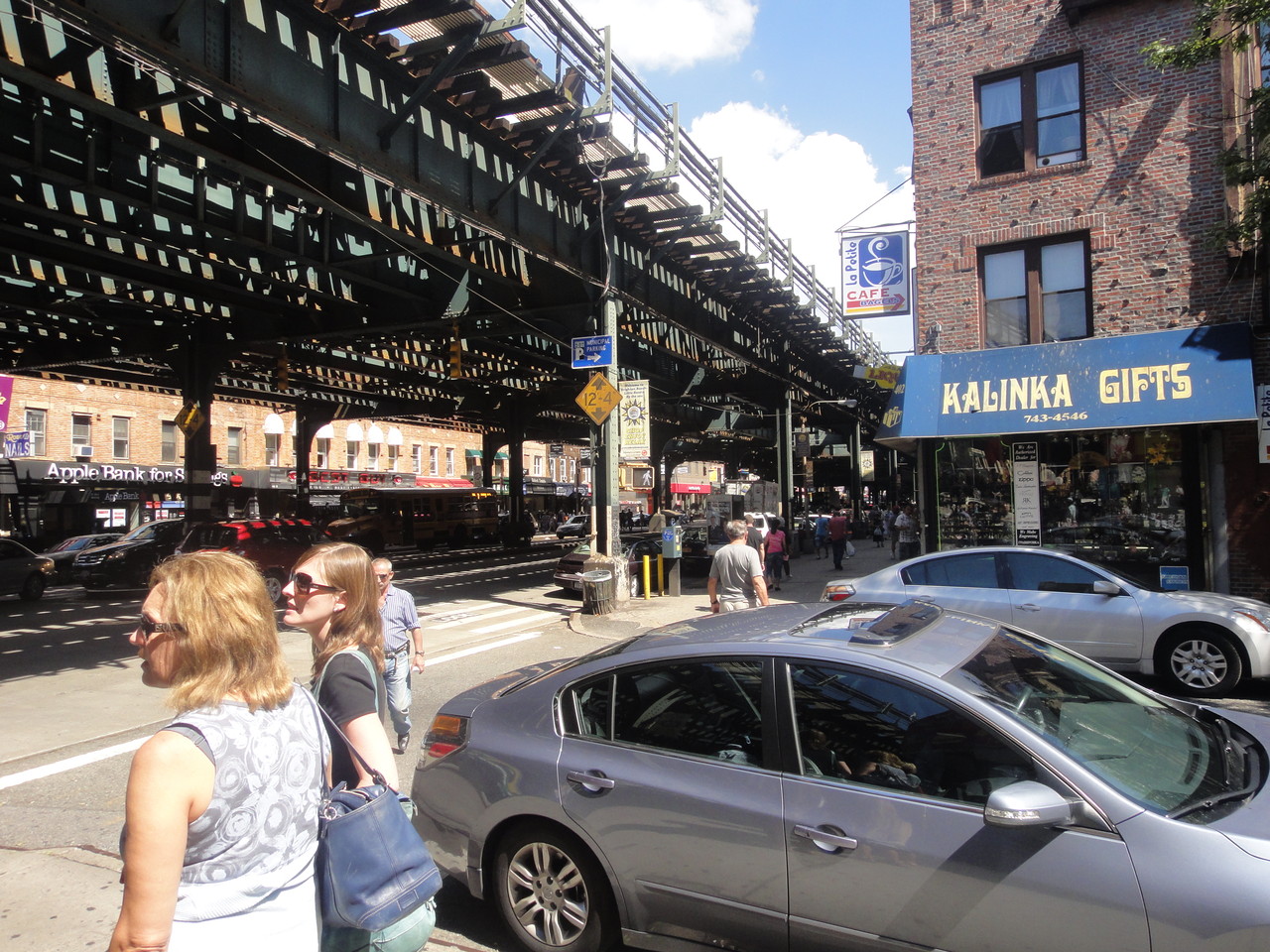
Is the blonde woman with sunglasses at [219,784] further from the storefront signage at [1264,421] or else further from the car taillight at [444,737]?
the storefront signage at [1264,421]

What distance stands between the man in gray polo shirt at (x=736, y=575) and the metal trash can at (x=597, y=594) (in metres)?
7.01

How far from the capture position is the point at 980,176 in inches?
578

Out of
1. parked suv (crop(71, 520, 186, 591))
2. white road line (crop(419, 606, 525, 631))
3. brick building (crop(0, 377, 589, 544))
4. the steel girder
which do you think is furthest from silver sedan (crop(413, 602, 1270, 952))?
brick building (crop(0, 377, 589, 544))

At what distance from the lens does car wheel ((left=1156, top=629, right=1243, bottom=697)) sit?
25.7ft

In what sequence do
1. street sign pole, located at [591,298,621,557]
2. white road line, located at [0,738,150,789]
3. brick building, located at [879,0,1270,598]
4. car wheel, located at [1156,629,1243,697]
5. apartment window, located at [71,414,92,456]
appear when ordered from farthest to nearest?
apartment window, located at [71,414,92,456], street sign pole, located at [591,298,621,557], brick building, located at [879,0,1270,598], car wheel, located at [1156,629,1243,697], white road line, located at [0,738,150,789]

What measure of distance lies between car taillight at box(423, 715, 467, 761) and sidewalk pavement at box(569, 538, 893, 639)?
8.63 m

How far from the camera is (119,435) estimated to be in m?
36.9

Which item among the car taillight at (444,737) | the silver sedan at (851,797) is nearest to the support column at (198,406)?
the car taillight at (444,737)

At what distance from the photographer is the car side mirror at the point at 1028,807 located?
262 cm

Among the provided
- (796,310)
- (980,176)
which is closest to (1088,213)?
(980,176)

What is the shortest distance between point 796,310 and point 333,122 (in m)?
16.3

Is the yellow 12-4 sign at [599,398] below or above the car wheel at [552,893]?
above

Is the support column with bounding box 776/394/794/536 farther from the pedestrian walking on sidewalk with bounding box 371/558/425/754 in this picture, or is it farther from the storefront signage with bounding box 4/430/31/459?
the storefront signage with bounding box 4/430/31/459

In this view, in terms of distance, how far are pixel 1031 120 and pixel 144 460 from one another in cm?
3762
